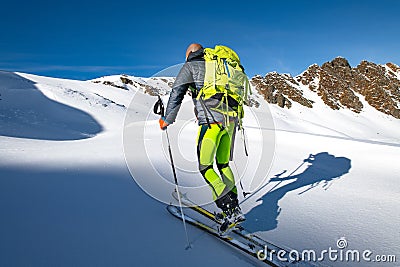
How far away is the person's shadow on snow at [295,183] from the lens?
3809 mm

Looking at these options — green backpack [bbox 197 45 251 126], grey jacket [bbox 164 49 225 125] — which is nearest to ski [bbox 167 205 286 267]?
grey jacket [bbox 164 49 225 125]

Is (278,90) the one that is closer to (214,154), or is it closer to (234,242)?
(214,154)

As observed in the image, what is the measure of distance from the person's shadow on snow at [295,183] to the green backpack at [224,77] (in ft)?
5.19

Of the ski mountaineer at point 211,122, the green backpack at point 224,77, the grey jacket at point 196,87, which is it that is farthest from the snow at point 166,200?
the green backpack at point 224,77

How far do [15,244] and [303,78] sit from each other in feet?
230

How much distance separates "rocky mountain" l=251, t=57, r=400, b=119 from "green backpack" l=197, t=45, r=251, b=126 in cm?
5463

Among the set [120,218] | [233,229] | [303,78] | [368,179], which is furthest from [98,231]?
[303,78]

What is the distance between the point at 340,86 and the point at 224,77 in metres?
70.4

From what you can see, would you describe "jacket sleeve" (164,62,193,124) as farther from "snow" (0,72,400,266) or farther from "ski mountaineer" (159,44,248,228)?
"snow" (0,72,400,266)

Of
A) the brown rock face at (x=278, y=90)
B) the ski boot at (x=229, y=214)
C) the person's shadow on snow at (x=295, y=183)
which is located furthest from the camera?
the brown rock face at (x=278, y=90)

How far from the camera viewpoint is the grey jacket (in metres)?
3.20

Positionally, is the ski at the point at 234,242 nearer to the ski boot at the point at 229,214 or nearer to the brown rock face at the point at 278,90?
the ski boot at the point at 229,214

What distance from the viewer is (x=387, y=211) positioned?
4.23 m

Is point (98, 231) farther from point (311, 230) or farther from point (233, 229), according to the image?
point (311, 230)
